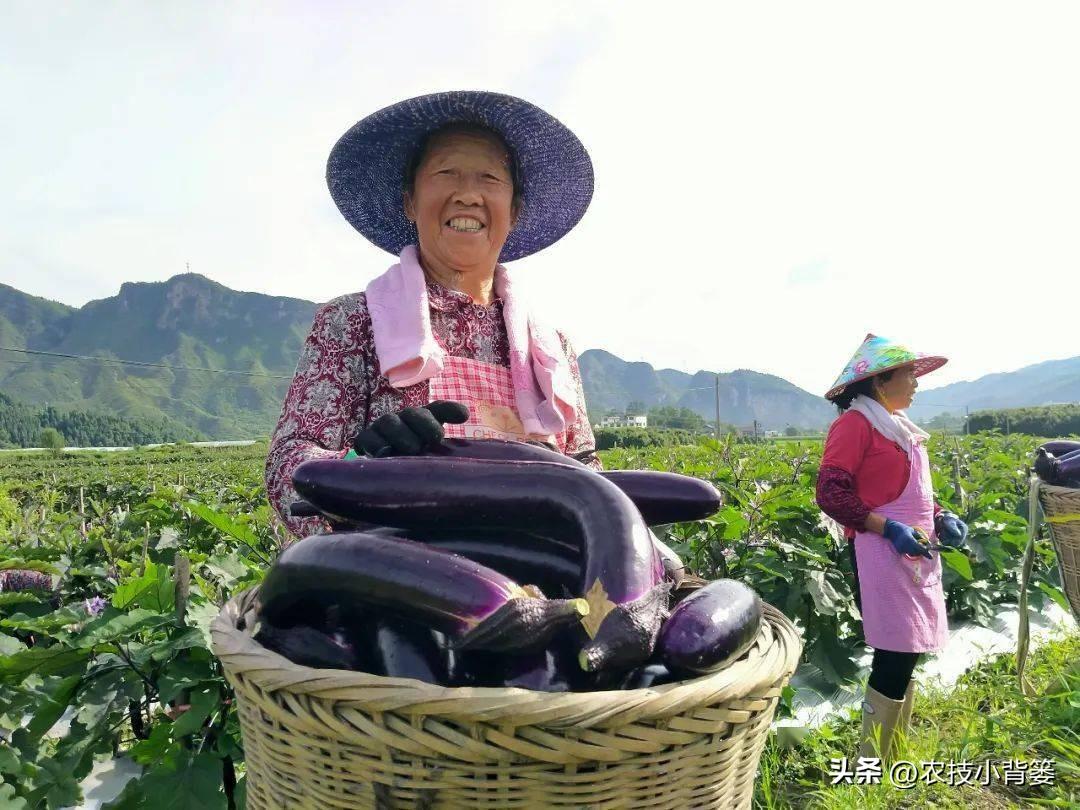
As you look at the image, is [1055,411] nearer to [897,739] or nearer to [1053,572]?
[1053,572]

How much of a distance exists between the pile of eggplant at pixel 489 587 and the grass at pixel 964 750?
6.86 ft

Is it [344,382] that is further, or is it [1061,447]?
[1061,447]

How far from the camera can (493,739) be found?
2.94ft

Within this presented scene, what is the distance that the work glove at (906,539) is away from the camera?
9.87ft

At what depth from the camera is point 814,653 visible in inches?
163

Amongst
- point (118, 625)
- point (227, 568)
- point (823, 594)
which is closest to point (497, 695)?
point (118, 625)

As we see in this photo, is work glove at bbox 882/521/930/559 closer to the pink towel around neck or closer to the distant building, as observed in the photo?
the pink towel around neck

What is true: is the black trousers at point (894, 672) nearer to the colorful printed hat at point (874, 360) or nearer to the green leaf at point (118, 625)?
the colorful printed hat at point (874, 360)

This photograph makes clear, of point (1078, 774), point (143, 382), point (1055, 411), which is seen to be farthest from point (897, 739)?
point (143, 382)

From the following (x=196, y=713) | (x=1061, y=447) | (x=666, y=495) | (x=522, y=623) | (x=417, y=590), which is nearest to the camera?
(x=522, y=623)

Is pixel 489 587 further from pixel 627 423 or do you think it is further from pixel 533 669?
pixel 627 423

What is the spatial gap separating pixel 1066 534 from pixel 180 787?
3.07m

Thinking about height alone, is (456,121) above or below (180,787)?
above

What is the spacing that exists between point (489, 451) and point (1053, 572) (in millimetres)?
6829
